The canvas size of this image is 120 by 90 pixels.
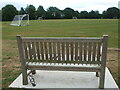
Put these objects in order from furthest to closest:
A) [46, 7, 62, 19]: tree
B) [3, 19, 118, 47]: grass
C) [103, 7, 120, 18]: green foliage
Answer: [46, 7, 62, 19]: tree < [103, 7, 120, 18]: green foliage < [3, 19, 118, 47]: grass

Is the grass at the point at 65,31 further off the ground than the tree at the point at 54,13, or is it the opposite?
the tree at the point at 54,13

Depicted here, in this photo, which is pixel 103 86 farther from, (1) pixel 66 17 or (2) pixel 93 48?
(1) pixel 66 17

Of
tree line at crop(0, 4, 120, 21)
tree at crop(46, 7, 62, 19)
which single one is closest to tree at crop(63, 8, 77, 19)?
tree line at crop(0, 4, 120, 21)

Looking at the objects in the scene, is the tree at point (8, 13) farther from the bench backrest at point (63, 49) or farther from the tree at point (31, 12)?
the bench backrest at point (63, 49)

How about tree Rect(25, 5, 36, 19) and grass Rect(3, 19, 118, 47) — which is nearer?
grass Rect(3, 19, 118, 47)

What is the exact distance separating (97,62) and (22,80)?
151 centimetres

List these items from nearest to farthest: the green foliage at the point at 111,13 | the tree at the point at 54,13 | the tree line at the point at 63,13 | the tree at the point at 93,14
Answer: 1. the green foliage at the point at 111,13
2. the tree line at the point at 63,13
3. the tree at the point at 54,13
4. the tree at the point at 93,14

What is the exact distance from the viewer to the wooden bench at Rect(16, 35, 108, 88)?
9.20ft

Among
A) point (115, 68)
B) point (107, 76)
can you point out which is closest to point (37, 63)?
point (107, 76)

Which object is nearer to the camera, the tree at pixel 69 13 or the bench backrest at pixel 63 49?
the bench backrest at pixel 63 49

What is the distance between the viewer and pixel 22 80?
10.7 ft

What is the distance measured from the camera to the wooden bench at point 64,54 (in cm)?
280

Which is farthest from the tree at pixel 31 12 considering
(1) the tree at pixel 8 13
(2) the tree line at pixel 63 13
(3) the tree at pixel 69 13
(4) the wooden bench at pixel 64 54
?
(4) the wooden bench at pixel 64 54

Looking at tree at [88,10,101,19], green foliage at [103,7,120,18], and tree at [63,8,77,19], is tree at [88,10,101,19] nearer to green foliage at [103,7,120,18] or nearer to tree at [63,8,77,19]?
green foliage at [103,7,120,18]
